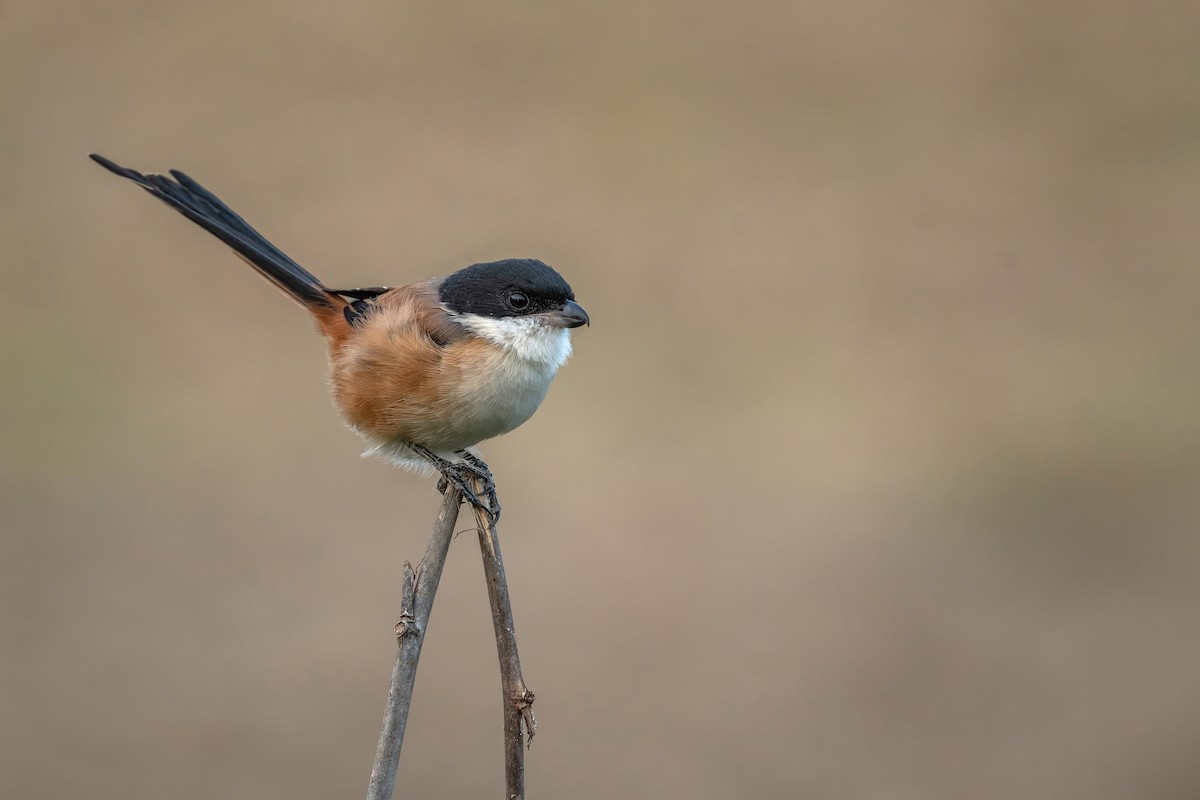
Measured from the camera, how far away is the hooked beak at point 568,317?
10.8ft

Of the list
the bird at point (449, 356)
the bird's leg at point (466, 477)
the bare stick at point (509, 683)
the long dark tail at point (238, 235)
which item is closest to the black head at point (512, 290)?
the bird at point (449, 356)

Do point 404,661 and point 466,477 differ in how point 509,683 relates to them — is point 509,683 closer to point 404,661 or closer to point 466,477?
point 404,661

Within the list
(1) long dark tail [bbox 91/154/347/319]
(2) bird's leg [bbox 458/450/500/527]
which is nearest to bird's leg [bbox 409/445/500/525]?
(2) bird's leg [bbox 458/450/500/527]

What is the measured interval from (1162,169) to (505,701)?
348 inches

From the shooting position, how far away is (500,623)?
2400mm

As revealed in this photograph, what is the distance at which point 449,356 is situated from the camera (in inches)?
131

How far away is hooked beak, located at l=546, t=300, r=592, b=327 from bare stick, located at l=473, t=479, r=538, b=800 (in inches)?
34.8

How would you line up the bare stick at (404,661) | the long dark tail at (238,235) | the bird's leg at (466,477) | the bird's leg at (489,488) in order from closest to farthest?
the bare stick at (404,661) < the bird's leg at (466,477) < the bird's leg at (489,488) < the long dark tail at (238,235)

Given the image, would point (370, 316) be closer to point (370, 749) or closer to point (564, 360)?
point (564, 360)

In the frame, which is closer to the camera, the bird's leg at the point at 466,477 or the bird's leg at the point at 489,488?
the bird's leg at the point at 466,477

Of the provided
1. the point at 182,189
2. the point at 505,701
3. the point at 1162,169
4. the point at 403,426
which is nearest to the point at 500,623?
the point at 505,701

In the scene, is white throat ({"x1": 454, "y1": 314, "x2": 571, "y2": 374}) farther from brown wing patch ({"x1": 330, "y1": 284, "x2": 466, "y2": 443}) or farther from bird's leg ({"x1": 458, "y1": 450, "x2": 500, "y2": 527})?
bird's leg ({"x1": 458, "y1": 450, "x2": 500, "y2": 527})

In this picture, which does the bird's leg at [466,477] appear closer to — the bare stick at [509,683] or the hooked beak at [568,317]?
the bare stick at [509,683]

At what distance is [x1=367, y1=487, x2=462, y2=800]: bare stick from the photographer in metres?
2.17
